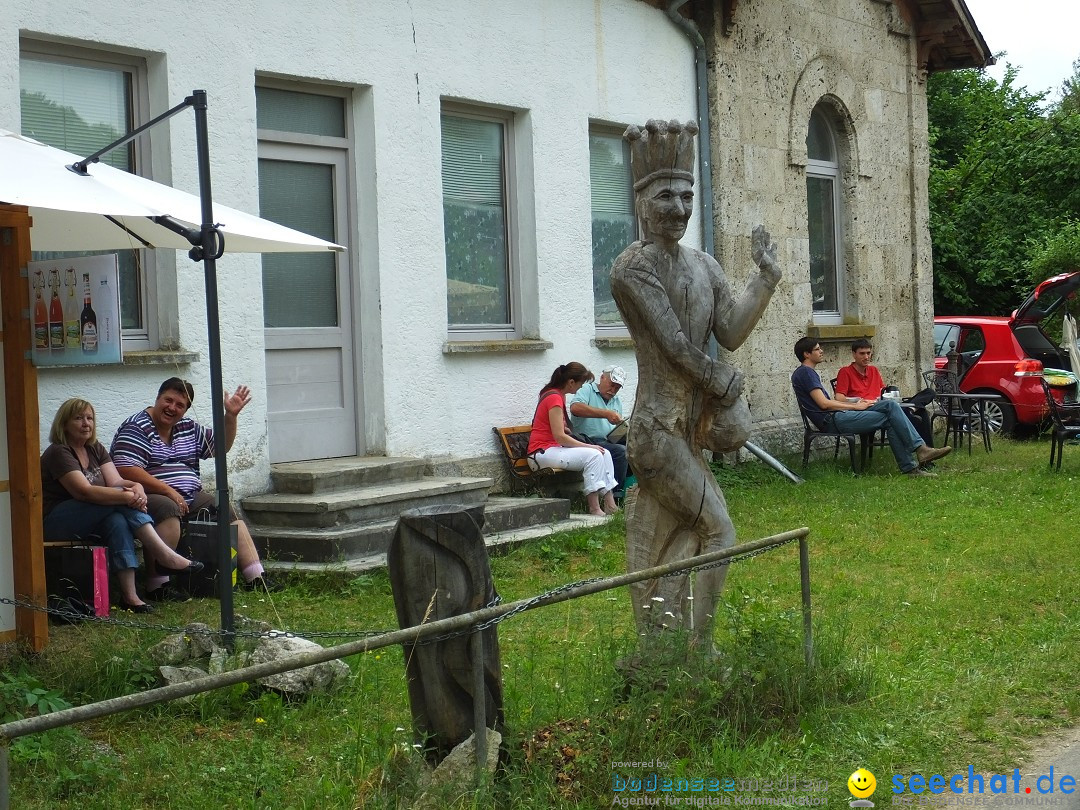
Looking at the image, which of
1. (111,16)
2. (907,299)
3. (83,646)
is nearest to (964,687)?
(83,646)

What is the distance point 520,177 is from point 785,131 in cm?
407

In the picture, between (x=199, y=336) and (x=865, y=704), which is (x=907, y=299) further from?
(x=865, y=704)

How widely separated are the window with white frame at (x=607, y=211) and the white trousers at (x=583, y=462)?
2.10m

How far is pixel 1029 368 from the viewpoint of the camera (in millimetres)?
17078

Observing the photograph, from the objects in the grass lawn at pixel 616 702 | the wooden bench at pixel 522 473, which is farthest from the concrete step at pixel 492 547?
the wooden bench at pixel 522 473

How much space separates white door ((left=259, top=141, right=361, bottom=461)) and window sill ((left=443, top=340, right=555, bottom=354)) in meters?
0.89

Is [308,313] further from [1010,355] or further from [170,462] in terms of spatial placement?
[1010,355]

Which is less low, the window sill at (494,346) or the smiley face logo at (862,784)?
the window sill at (494,346)

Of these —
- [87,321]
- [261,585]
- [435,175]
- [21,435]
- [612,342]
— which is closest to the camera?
[87,321]

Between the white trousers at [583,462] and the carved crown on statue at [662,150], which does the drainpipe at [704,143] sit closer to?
the white trousers at [583,462]

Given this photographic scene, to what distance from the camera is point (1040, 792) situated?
15.4 ft

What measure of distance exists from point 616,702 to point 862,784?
0.89 meters

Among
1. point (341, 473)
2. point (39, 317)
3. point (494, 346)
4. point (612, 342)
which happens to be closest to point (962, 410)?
point (612, 342)

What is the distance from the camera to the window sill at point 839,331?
15102 millimetres
